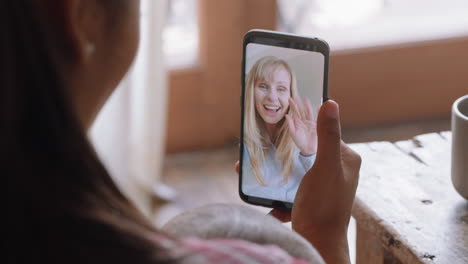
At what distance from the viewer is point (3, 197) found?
1.15 ft

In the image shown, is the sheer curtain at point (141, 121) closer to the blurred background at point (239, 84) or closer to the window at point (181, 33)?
the blurred background at point (239, 84)

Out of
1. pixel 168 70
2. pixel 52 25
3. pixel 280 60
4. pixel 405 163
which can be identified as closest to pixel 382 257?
pixel 405 163

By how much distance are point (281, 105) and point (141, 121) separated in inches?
40.4

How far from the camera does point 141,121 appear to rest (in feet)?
5.58

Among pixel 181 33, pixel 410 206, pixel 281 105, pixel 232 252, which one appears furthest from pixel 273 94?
pixel 181 33

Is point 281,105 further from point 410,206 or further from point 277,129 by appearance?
point 410,206

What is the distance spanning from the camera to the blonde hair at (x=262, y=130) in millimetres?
702

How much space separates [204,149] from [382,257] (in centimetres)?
124

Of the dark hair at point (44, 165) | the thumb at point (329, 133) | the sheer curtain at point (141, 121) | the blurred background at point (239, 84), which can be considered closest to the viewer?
the dark hair at point (44, 165)

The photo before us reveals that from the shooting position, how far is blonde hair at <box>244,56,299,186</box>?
27.6 inches

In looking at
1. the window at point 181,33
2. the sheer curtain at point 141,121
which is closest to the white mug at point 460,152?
the sheer curtain at point 141,121

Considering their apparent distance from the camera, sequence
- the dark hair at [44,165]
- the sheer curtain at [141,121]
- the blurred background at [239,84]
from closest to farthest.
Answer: the dark hair at [44,165] → the sheer curtain at [141,121] → the blurred background at [239,84]

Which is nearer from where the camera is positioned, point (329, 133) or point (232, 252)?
point (232, 252)

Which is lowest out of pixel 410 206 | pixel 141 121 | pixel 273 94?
pixel 141 121
